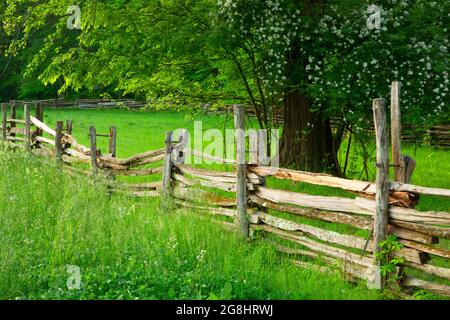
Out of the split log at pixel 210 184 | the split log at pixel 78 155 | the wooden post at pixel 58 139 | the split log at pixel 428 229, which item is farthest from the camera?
the wooden post at pixel 58 139

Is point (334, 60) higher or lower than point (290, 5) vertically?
lower

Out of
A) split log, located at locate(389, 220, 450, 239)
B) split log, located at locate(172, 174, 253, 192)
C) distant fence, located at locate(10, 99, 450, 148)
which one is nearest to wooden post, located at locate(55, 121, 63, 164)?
distant fence, located at locate(10, 99, 450, 148)

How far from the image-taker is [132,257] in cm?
→ 678

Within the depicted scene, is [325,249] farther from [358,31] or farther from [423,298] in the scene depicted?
[358,31]

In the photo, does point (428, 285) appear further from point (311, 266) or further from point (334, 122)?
point (334, 122)

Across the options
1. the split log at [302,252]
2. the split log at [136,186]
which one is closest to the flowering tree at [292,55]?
the split log at [136,186]

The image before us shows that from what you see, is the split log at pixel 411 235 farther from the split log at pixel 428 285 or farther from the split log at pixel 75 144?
the split log at pixel 75 144

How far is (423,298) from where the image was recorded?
19.7 feet

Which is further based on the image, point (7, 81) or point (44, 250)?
point (7, 81)

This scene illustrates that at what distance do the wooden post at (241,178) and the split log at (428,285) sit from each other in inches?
93.5

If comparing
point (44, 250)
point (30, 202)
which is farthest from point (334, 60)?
point (44, 250)

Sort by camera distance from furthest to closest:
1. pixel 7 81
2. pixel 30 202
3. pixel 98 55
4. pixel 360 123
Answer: pixel 7 81
pixel 98 55
pixel 360 123
pixel 30 202

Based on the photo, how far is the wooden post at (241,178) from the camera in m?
8.02
